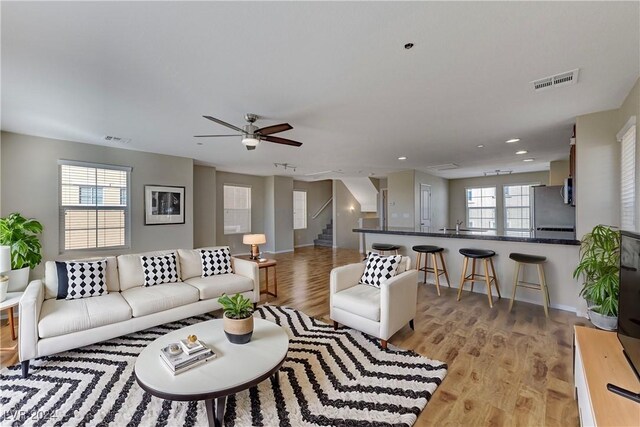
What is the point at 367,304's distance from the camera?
2730mm

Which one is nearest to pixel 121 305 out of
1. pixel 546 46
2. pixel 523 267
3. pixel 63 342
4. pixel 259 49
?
pixel 63 342

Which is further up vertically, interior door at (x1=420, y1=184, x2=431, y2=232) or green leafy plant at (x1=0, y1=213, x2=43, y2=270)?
interior door at (x1=420, y1=184, x2=431, y2=232)

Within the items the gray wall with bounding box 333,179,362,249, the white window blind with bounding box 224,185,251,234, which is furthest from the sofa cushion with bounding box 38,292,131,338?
the gray wall with bounding box 333,179,362,249

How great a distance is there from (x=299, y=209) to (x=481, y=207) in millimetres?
6415

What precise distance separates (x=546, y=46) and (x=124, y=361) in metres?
4.16

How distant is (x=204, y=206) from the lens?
7.03 metres

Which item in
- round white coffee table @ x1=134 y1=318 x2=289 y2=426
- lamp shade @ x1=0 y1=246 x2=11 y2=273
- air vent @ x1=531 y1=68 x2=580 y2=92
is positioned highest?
air vent @ x1=531 y1=68 x2=580 y2=92

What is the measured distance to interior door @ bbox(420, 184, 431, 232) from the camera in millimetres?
7964

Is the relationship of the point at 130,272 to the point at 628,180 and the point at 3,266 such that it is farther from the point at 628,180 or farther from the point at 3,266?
the point at 628,180

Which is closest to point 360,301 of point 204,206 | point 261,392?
point 261,392

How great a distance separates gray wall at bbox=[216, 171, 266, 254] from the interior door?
4.91 metres

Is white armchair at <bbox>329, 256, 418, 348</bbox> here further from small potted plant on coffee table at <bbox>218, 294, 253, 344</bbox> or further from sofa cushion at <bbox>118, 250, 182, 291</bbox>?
sofa cushion at <bbox>118, 250, 182, 291</bbox>

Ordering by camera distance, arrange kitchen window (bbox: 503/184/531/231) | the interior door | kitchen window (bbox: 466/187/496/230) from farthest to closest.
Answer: kitchen window (bbox: 466/187/496/230) < kitchen window (bbox: 503/184/531/231) < the interior door

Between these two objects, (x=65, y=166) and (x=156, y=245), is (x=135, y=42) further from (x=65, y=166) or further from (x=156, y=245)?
(x=156, y=245)
